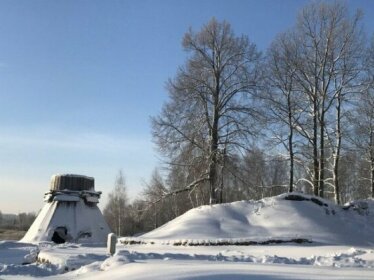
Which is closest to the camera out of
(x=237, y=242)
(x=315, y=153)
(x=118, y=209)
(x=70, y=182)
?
(x=237, y=242)

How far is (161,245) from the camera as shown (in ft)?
64.6

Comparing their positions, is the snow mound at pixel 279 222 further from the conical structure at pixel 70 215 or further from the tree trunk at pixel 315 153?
the conical structure at pixel 70 215

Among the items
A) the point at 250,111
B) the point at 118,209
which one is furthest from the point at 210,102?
the point at 118,209

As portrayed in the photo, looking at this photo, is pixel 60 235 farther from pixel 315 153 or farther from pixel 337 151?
pixel 337 151

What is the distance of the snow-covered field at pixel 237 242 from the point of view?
12859mm

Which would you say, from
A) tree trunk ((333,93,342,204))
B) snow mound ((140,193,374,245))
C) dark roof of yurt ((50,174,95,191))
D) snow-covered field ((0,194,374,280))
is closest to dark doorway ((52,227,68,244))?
dark roof of yurt ((50,174,95,191))

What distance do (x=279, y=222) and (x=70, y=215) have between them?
1536 cm

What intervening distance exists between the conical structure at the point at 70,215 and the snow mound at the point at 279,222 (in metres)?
11.1

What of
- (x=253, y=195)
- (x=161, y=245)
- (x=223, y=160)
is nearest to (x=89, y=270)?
(x=161, y=245)

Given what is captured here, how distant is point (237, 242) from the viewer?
19.0 meters

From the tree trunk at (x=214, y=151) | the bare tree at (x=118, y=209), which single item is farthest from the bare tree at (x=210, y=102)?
the bare tree at (x=118, y=209)

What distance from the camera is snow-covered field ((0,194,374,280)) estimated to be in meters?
12.9

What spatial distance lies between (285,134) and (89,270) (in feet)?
75.2

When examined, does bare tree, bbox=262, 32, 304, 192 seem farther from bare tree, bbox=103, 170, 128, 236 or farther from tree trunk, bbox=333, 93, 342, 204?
bare tree, bbox=103, 170, 128, 236
